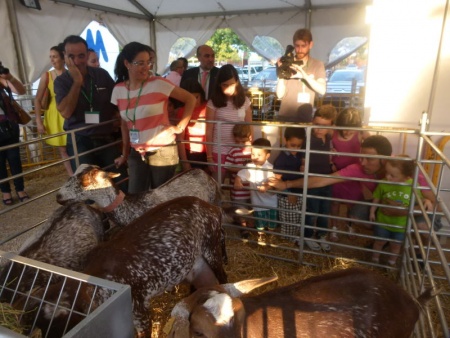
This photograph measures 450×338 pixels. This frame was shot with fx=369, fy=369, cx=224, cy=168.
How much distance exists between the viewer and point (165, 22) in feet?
37.9

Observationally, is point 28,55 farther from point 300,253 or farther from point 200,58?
point 300,253

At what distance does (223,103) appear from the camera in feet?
13.1

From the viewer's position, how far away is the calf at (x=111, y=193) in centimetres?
329

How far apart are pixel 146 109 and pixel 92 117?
31.3 inches

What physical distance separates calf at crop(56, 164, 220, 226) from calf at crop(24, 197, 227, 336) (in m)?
0.58

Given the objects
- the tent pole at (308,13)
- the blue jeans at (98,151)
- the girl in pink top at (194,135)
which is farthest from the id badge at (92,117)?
the tent pole at (308,13)

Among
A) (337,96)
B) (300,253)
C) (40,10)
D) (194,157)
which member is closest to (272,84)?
(337,96)

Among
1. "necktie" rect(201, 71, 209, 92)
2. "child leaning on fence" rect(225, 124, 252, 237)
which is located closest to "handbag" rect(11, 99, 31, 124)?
"necktie" rect(201, 71, 209, 92)

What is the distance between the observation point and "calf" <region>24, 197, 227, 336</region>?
2.32 m

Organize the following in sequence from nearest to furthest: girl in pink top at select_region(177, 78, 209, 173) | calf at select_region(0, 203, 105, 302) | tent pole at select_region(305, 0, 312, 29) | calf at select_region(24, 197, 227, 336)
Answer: calf at select_region(24, 197, 227, 336) < calf at select_region(0, 203, 105, 302) < girl in pink top at select_region(177, 78, 209, 173) < tent pole at select_region(305, 0, 312, 29)

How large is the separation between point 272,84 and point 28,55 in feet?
24.5

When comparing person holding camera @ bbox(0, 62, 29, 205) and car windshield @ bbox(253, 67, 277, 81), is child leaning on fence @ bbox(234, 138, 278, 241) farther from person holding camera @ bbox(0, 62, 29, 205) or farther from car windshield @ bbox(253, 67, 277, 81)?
car windshield @ bbox(253, 67, 277, 81)

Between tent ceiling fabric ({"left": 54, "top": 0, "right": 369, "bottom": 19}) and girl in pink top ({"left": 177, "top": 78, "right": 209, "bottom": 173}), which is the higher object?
tent ceiling fabric ({"left": 54, "top": 0, "right": 369, "bottom": 19})

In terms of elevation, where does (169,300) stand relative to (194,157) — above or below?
below
